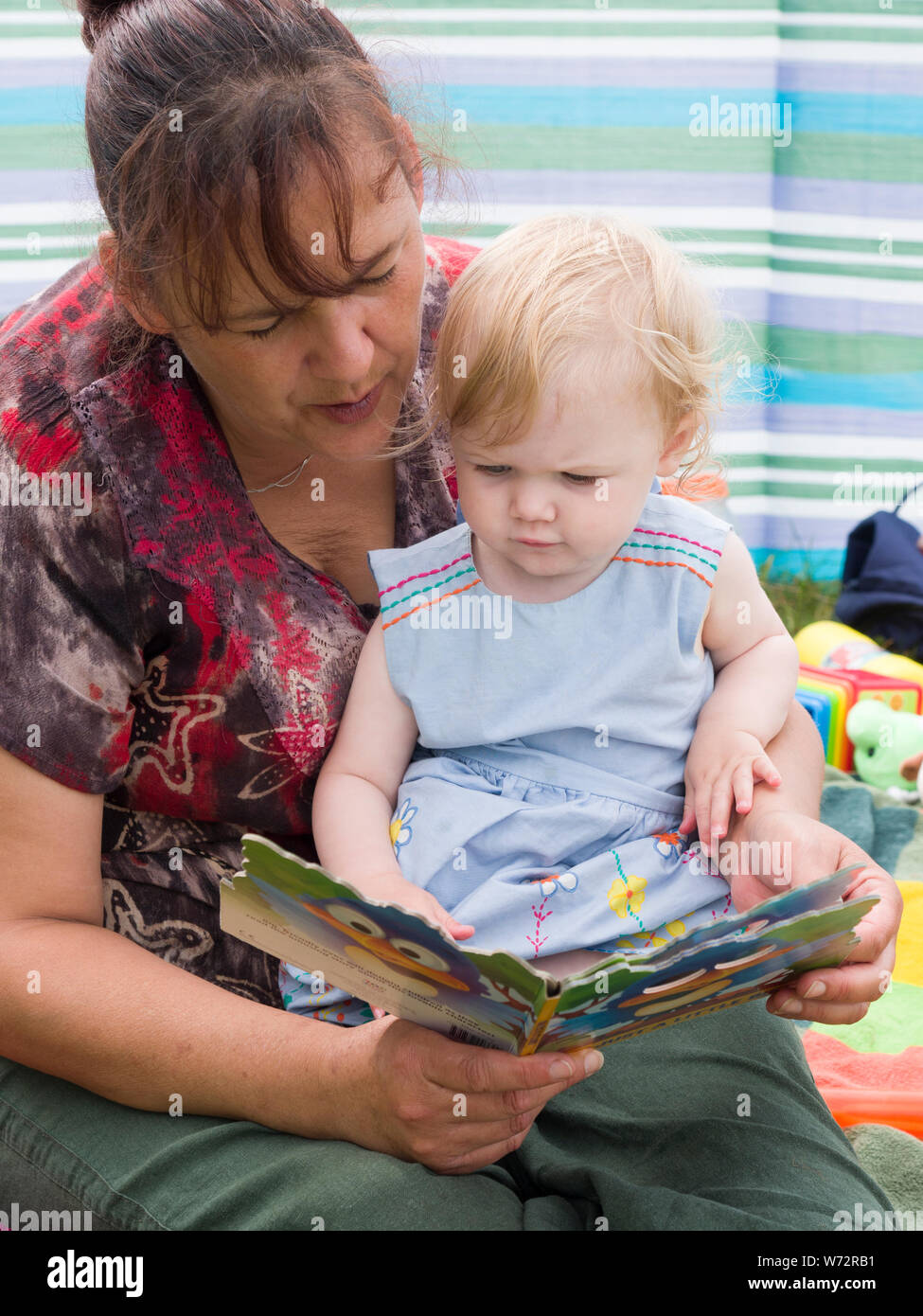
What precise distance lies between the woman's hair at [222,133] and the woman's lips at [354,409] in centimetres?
14

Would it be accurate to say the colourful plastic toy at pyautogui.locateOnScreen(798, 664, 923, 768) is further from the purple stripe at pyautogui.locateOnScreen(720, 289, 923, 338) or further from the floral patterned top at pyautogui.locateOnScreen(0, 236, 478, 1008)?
the floral patterned top at pyautogui.locateOnScreen(0, 236, 478, 1008)

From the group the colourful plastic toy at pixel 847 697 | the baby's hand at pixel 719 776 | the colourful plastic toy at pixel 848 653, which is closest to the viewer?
the baby's hand at pixel 719 776

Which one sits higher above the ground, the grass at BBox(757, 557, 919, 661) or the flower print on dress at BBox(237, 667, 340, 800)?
the flower print on dress at BBox(237, 667, 340, 800)

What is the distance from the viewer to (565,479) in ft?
4.27

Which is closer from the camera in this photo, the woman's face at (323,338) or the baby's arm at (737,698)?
the woman's face at (323,338)

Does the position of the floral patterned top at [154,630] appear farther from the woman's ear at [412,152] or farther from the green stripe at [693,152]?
the green stripe at [693,152]

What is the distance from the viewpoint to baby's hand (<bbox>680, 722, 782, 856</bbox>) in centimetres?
133

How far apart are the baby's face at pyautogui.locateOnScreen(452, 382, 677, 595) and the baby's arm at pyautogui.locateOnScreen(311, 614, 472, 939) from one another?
0.20 m

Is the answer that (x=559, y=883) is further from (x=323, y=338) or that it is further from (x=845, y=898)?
(x=323, y=338)

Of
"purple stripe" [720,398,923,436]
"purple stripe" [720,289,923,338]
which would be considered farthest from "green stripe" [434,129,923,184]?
"purple stripe" [720,398,923,436]

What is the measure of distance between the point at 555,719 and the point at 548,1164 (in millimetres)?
455

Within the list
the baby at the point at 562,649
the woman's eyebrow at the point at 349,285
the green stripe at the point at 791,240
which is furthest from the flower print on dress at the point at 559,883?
the green stripe at the point at 791,240

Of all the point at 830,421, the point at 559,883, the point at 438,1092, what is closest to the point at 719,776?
the point at 559,883

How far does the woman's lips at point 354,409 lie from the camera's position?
1301 mm
